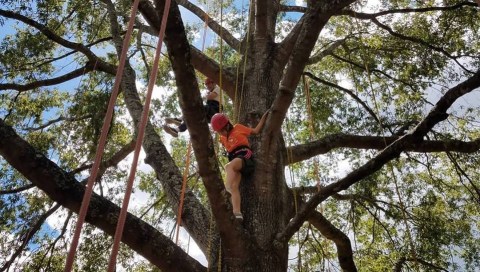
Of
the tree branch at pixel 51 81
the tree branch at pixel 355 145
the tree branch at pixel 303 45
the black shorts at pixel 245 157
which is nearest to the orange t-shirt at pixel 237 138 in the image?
the black shorts at pixel 245 157

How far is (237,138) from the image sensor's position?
138 inches

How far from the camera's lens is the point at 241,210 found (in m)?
3.23

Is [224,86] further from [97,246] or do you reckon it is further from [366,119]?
[366,119]

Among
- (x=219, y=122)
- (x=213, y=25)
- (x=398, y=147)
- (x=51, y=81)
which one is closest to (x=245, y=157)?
(x=219, y=122)

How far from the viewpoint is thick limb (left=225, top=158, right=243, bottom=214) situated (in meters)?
3.22

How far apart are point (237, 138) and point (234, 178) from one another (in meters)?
0.36

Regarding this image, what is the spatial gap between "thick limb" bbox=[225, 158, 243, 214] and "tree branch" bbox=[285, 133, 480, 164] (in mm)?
701

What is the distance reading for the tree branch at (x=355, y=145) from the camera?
13.0ft

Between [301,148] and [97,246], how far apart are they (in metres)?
2.75

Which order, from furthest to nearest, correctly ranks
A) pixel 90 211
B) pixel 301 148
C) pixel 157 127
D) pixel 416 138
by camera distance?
1. pixel 157 127
2. pixel 301 148
3. pixel 416 138
4. pixel 90 211

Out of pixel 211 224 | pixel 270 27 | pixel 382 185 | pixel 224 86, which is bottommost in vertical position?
pixel 211 224

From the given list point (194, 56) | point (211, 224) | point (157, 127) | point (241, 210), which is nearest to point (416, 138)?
point (241, 210)

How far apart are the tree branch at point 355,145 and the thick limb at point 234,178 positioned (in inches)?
27.6

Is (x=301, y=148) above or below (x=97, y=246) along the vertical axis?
above
